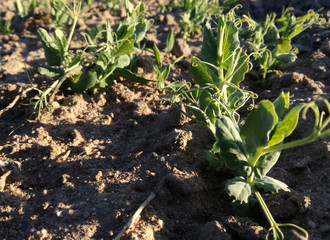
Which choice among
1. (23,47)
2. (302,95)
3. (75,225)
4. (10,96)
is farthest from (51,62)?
(302,95)

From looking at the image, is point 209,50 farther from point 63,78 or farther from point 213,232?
point 63,78

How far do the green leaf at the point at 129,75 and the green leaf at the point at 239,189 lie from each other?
1.48m

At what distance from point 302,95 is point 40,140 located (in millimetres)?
1877

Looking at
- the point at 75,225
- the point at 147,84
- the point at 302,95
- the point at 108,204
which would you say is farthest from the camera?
the point at 147,84

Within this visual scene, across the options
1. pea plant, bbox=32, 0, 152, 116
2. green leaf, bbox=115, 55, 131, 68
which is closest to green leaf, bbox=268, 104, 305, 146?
pea plant, bbox=32, 0, 152, 116

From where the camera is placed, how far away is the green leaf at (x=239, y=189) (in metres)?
1.43

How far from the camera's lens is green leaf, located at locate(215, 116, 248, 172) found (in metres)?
1.51

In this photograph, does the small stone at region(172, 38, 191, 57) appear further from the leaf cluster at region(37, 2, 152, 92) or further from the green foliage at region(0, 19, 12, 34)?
the green foliage at region(0, 19, 12, 34)

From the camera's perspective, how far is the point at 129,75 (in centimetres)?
281

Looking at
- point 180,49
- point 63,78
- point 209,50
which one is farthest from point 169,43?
point 209,50

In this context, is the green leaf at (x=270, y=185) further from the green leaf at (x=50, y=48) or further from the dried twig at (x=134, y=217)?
the green leaf at (x=50, y=48)

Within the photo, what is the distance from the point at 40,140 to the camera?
7.36 feet

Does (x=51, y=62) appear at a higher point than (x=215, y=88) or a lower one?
lower

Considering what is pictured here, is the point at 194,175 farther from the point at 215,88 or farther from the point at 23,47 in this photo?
the point at 23,47
